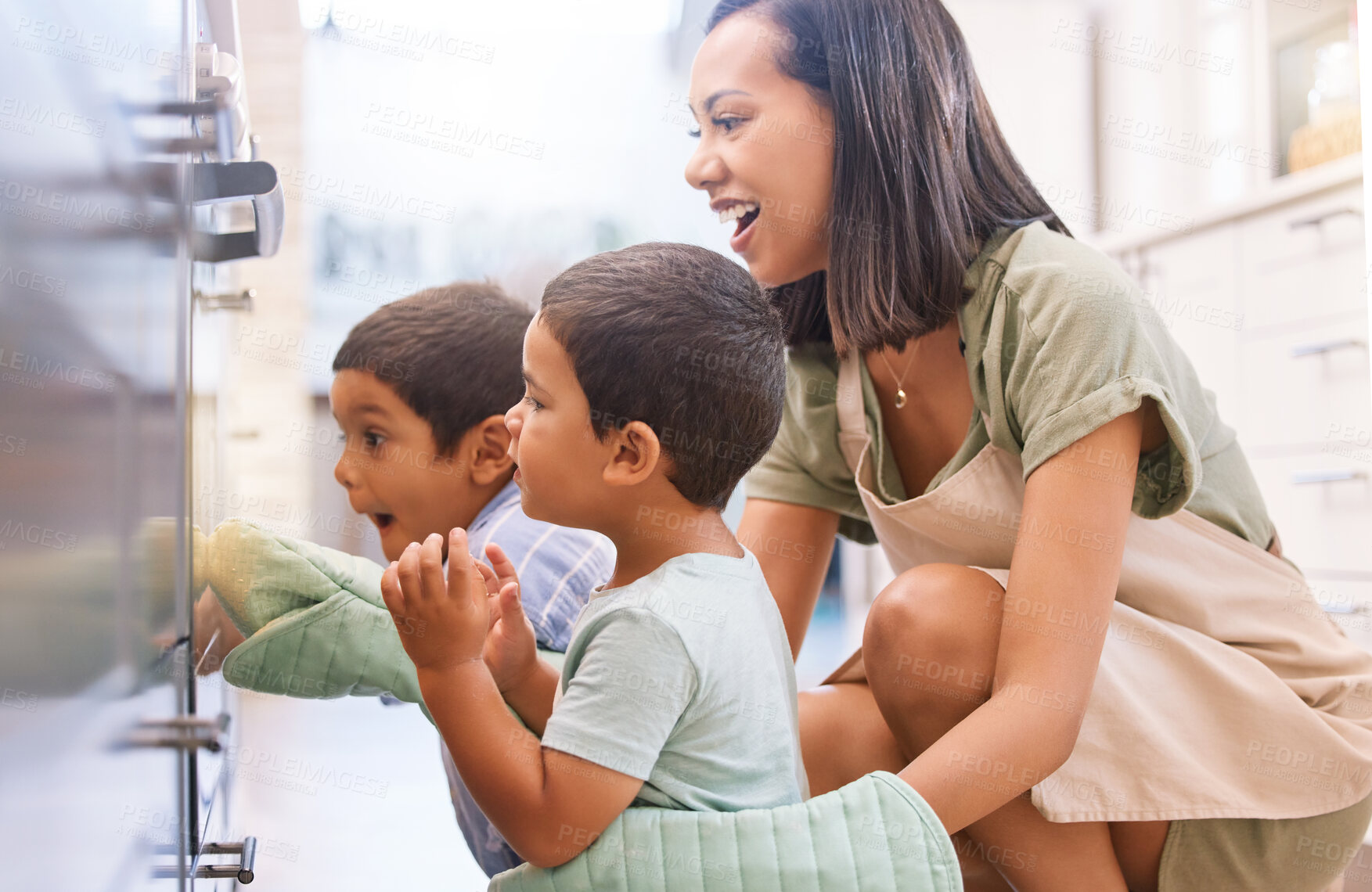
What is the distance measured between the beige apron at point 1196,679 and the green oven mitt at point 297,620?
39 centimetres

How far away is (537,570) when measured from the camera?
907 mm

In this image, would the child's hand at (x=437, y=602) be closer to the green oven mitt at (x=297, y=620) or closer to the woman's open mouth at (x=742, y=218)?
the green oven mitt at (x=297, y=620)

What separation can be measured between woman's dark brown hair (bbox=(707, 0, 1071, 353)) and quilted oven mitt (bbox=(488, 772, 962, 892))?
41cm

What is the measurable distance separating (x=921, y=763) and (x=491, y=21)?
2.58 meters

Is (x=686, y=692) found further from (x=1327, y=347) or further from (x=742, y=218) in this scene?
(x=1327, y=347)

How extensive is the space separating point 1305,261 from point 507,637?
1.58 m

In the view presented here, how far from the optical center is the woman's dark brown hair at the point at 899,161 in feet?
2.94

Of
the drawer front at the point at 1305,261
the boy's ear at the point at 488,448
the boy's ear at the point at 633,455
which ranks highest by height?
the drawer front at the point at 1305,261

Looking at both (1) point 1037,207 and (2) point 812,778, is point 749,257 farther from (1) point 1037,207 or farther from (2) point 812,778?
(2) point 812,778

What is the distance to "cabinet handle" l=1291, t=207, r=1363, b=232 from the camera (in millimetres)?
1634

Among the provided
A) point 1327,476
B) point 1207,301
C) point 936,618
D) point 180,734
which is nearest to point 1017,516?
point 936,618

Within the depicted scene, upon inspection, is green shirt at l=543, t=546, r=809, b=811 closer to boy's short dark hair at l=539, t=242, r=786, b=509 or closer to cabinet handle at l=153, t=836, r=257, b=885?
boy's short dark hair at l=539, t=242, r=786, b=509

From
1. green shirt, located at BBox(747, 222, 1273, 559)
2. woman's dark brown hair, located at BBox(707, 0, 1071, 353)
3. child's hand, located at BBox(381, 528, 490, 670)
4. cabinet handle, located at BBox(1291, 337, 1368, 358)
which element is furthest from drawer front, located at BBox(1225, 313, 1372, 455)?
child's hand, located at BBox(381, 528, 490, 670)

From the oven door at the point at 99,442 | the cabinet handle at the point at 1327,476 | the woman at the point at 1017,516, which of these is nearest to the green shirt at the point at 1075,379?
the woman at the point at 1017,516
